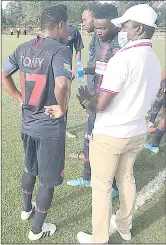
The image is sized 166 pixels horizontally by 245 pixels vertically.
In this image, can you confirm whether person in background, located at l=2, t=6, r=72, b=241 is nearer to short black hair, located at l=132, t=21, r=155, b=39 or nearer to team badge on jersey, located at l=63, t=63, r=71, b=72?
team badge on jersey, located at l=63, t=63, r=71, b=72

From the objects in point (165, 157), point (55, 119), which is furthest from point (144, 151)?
point (55, 119)

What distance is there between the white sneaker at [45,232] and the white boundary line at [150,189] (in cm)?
105

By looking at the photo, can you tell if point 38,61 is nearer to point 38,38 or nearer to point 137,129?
point 38,38

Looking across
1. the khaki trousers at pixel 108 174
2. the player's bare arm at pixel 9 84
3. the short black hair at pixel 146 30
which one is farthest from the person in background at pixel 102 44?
the short black hair at pixel 146 30

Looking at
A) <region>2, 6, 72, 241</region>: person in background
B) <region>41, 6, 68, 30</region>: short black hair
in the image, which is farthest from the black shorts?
<region>41, 6, 68, 30</region>: short black hair

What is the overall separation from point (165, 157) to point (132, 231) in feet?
6.89

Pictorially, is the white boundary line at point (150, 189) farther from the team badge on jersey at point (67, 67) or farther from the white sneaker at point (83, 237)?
the team badge on jersey at point (67, 67)

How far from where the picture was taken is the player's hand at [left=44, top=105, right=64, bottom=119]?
2.65 meters

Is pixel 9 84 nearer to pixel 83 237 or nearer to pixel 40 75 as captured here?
pixel 40 75

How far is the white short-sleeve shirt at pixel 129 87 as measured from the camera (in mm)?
2371

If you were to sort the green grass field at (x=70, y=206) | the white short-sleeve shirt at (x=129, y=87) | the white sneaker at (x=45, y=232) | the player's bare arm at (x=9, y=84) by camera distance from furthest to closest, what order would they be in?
the green grass field at (x=70, y=206) < the white sneaker at (x=45, y=232) < the player's bare arm at (x=9, y=84) < the white short-sleeve shirt at (x=129, y=87)

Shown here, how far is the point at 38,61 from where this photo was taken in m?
2.56

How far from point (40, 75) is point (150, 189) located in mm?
2316

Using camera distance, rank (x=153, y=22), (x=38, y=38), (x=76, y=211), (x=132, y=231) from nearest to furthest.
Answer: (x=153, y=22), (x=38, y=38), (x=132, y=231), (x=76, y=211)
